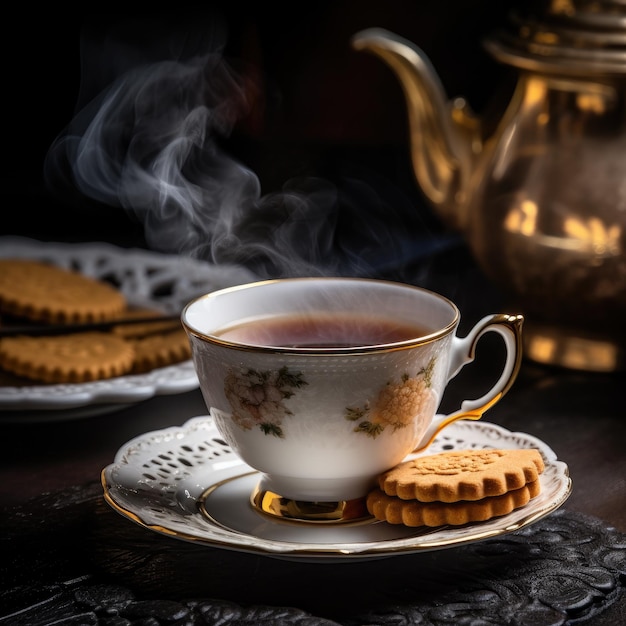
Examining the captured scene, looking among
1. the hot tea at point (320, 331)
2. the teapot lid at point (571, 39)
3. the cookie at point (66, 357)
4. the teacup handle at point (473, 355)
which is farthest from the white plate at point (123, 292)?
the teapot lid at point (571, 39)

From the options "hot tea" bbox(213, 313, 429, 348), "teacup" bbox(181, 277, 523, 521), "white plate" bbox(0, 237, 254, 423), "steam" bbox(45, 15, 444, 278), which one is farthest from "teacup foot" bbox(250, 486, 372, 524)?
"steam" bbox(45, 15, 444, 278)

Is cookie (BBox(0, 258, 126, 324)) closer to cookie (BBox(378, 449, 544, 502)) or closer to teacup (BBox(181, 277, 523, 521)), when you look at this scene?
teacup (BBox(181, 277, 523, 521))

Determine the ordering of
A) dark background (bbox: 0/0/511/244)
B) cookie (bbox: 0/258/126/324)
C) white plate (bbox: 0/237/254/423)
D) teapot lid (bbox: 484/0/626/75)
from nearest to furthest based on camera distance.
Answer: white plate (bbox: 0/237/254/423)
teapot lid (bbox: 484/0/626/75)
cookie (bbox: 0/258/126/324)
dark background (bbox: 0/0/511/244)

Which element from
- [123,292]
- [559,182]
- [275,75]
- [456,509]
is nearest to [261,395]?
[456,509]

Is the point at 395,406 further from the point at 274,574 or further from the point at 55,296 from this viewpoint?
the point at 55,296

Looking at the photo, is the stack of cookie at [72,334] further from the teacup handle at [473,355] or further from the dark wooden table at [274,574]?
the teacup handle at [473,355]

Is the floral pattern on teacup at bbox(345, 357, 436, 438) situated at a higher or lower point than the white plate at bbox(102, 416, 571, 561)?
higher
